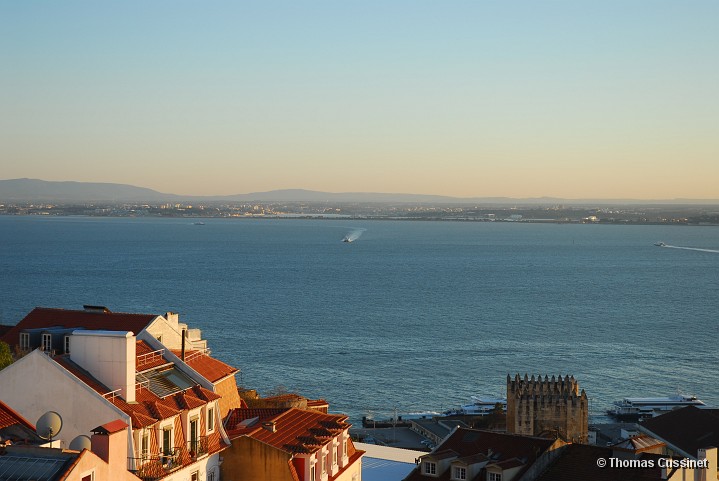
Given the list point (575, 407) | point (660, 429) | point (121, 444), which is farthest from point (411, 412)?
point (121, 444)

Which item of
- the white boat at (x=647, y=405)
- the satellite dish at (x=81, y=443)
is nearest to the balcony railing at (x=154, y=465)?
the satellite dish at (x=81, y=443)

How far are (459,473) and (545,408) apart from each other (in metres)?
25.1

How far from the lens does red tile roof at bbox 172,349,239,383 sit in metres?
24.7

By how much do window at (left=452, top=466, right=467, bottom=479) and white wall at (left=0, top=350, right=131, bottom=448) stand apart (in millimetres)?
8372

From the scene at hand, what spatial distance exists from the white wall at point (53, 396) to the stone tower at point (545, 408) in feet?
101

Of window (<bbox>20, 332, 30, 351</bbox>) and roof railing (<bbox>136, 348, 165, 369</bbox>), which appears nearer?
roof railing (<bbox>136, 348, 165, 369</bbox>)

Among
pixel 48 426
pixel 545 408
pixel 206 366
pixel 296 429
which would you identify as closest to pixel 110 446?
pixel 48 426

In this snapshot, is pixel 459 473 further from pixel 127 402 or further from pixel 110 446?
pixel 110 446

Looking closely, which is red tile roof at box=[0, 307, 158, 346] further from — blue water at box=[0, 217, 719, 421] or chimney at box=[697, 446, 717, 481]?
blue water at box=[0, 217, 719, 421]

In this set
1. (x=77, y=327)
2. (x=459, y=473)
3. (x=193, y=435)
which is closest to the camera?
(x=193, y=435)

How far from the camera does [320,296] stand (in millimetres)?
134625

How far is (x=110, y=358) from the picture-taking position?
749 inches

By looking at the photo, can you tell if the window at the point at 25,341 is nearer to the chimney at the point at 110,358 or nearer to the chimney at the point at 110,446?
the chimney at the point at 110,358

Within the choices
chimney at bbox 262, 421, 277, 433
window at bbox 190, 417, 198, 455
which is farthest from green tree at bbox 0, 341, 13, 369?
chimney at bbox 262, 421, 277, 433
